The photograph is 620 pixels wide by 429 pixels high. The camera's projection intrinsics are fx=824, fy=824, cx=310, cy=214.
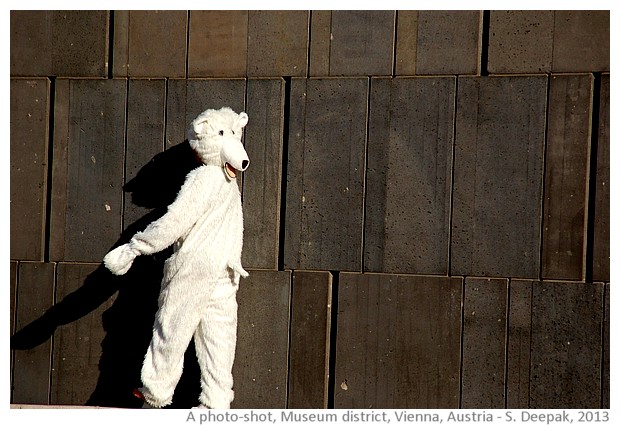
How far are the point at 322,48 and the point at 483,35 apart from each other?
1056 millimetres

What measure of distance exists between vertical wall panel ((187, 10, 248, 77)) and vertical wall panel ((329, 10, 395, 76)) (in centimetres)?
62

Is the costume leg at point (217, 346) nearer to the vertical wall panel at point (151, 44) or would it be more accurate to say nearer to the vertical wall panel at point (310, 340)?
the vertical wall panel at point (310, 340)

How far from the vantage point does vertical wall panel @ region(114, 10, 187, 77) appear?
5652mm

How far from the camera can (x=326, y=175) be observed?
17.9ft

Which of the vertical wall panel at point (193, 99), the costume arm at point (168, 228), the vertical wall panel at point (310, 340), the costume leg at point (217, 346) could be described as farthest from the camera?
the vertical wall panel at point (193, 99)

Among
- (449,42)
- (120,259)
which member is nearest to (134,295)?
(120,259)

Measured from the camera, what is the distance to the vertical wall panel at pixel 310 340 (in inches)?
214

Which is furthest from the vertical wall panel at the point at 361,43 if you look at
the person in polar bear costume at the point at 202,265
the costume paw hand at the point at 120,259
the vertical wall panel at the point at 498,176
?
the costume paw hand at the point at 120,259

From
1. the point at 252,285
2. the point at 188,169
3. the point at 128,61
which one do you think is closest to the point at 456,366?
the point at 252,285

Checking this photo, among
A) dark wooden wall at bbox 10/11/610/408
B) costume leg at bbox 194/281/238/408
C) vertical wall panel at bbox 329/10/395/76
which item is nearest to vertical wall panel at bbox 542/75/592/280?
dark wooden wall at bbox 10/11/610/408

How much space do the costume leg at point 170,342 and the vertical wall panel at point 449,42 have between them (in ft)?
6.93

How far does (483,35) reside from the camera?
17.6 ft

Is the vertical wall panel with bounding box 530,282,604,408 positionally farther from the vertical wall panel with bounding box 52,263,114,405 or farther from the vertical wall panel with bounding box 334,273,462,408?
the vertical wall panel with bounding box 52,263,114,405

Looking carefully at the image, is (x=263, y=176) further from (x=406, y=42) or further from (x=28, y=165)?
(x=28, y=165)
